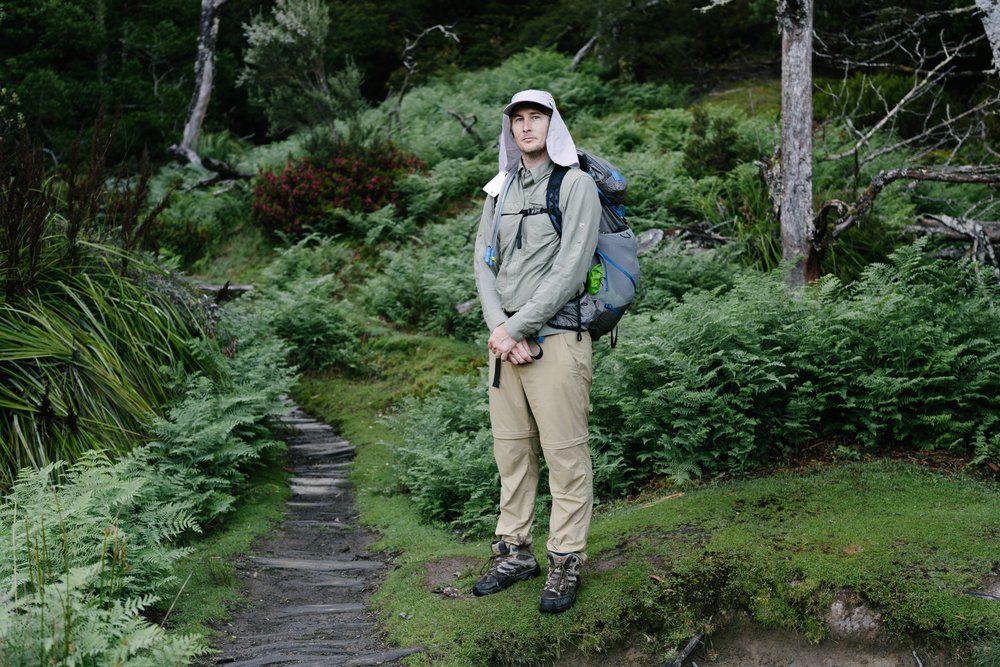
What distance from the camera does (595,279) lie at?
4.38m

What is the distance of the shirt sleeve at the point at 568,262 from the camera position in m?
4.16

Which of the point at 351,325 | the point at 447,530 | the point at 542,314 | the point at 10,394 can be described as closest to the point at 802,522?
Result: the point at 542,314

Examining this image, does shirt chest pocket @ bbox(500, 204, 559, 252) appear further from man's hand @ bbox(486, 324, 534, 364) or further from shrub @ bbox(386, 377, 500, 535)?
shrub @ bbox(386, 377, 500, 535)

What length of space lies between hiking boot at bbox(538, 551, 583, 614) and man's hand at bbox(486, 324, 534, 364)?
3.31ft

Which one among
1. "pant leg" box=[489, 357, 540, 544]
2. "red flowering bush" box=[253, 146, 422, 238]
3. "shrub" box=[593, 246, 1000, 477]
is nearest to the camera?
"pant leg" box=[489, 357, 540, 544]

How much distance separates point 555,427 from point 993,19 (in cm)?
530

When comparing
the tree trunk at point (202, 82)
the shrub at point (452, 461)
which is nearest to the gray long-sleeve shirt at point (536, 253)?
the shrub at point (452, 461)

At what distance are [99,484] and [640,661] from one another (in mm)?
2935

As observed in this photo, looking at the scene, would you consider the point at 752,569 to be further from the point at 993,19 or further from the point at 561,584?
the point at 993,19

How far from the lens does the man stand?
4207 millimetres

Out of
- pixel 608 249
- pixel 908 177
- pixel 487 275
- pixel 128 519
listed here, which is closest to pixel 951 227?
pixel 908 177

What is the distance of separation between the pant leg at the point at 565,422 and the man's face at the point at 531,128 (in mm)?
963

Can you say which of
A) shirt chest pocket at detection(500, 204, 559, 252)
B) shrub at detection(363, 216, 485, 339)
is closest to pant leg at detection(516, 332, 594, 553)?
shirt chest pocket at detection(500, 204, 559, 252)

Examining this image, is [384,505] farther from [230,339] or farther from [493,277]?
[493,277]
